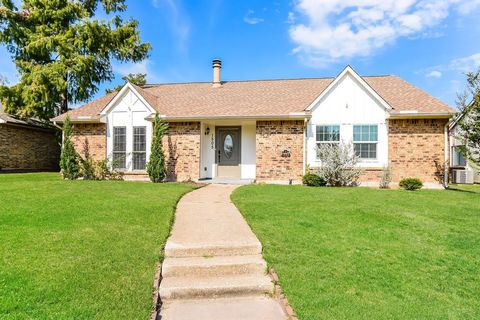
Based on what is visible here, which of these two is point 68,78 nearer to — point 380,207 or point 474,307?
point 380,207

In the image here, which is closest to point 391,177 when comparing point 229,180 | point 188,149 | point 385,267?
point 229,180

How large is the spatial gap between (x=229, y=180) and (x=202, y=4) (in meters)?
8.36

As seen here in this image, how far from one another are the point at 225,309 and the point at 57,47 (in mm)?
23782

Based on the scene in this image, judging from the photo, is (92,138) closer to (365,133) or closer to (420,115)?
(365,133)

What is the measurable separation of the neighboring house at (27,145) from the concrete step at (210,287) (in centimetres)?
1994

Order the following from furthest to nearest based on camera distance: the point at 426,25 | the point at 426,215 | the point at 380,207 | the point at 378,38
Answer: the point at 378,38, the point at 426,25, the point at 380,207, the point at 426,215

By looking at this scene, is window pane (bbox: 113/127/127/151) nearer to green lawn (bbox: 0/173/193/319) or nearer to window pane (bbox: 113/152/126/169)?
window pane (bbox: 113/152/126/169)

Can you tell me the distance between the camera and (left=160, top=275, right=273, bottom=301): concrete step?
14.4 feet

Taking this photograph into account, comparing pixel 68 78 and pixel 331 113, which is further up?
pixel 68 78

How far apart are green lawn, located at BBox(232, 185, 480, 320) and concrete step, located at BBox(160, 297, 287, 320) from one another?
303 mm

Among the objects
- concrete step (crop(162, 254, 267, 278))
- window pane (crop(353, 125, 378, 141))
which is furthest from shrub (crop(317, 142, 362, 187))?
concrete step (crop(162, 254, 267, 278))

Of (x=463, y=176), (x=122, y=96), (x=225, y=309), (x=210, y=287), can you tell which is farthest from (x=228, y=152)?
(x=463, y=176)

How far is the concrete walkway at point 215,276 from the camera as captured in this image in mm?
4039

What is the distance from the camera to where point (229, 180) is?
604 inches
